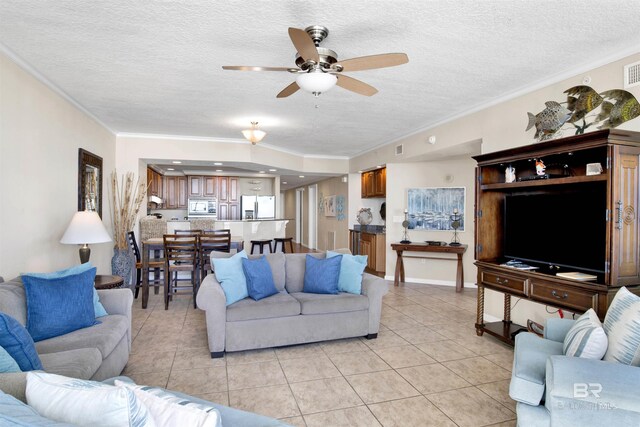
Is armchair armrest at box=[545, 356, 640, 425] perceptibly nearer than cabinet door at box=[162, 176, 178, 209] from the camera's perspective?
Yes

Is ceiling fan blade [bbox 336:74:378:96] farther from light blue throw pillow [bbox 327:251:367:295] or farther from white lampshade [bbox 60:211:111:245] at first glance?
white lampshade [bbox 60:211:111:245]

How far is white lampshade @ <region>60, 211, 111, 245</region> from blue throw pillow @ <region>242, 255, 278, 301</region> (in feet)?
4.76

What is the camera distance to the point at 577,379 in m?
1.68

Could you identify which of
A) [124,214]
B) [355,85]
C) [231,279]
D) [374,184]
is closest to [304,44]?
[355,85]

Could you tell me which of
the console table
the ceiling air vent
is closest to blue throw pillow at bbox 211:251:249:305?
the console table

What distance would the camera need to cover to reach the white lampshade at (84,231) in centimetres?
341

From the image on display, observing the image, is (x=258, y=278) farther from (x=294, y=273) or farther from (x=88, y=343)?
(x=88, y=343)

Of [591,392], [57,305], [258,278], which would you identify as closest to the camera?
[591,392]

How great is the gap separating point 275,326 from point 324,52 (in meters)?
2.39

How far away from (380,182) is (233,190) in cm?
405

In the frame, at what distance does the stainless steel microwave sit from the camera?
8.99 meters

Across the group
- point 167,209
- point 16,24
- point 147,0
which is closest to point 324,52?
point 147,0

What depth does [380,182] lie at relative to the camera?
24.0ft

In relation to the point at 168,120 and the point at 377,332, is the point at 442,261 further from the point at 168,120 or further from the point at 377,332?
the point at 168,120
